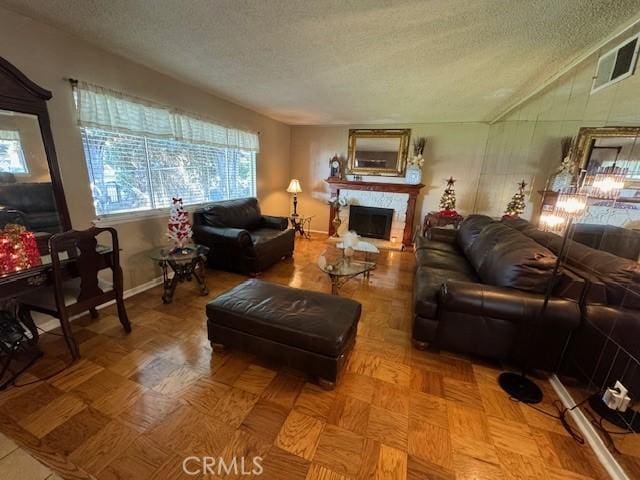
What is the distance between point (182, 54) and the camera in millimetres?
2180

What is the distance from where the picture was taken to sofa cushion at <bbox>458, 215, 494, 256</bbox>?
9.66ft

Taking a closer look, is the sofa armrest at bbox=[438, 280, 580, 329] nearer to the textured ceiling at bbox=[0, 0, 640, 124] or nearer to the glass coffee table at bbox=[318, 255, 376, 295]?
the glass coffee table at bbox=[318, 255, 376, 295]

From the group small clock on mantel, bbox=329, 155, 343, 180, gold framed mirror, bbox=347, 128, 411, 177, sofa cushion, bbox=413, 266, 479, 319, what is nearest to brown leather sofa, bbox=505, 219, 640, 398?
sofa cushion, bbox=413, 266, 479, 319

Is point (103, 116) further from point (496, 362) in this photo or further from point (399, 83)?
point (496, 362)

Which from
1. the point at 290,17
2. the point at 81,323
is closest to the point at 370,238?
the point at 290,17

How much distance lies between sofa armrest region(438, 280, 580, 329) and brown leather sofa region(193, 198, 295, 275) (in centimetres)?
219

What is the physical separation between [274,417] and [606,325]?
1.94 meters

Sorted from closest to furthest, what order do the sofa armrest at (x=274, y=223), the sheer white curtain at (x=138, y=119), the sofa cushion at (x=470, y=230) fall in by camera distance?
the sheer white curtain at (x=138, y=119) < the sofa cushion at (x=470, y=230) < the sofa armrest at (x=274, y=223)

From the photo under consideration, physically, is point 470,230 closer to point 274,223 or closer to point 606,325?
point 606,325

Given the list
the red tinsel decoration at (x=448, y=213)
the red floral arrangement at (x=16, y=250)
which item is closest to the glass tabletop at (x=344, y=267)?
the red floral arrangement at (x=16, y=250)

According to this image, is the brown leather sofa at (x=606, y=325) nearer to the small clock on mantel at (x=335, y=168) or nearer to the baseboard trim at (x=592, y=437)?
the baseboard trim at (x=592, y=437)

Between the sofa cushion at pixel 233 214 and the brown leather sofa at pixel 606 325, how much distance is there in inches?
137

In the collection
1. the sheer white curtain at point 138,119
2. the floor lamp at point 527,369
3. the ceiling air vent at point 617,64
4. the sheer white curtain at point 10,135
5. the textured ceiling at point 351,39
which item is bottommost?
the floor lamp at point 527,369

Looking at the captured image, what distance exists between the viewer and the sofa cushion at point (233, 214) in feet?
10.9
